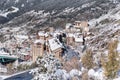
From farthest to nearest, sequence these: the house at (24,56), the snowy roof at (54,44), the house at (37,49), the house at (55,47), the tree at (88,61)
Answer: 1. the house at (24,56)
2. the house at (37,49)
3. the snowy roof at (54,44)
4. the house at (55,47)
5. the tree at (88,61)

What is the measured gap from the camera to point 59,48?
14288cm

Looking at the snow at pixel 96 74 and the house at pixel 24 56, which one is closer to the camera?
the snow at pixel 96 74

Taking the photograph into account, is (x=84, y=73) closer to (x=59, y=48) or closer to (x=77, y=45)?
(x=59, y=48)

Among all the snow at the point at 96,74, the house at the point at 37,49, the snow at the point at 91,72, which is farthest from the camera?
the house at the point at 37,49

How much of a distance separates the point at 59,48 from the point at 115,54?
63519mm

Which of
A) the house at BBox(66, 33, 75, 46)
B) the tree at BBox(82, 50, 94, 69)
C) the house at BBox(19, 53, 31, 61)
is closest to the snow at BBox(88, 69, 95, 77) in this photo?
the tree at BBox(82, 50, 94, 69)

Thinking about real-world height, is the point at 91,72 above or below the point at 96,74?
above

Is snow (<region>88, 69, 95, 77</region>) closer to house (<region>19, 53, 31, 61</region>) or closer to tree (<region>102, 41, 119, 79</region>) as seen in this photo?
tree (<region>102, 41, 119, 79</region>)

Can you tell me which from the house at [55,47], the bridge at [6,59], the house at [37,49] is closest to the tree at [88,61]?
the house at [55,47]

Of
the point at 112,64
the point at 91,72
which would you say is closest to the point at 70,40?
the point at 91,72

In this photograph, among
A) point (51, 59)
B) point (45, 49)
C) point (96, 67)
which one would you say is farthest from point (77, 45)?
point (51, 59)

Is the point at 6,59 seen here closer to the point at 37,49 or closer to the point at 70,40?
the point at 37,49

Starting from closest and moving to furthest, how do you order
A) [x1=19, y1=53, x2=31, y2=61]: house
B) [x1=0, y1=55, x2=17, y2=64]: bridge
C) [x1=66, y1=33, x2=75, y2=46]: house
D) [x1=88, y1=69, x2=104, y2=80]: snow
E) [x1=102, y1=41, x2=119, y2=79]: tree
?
[x1=102, y1=41, x2=119, y2=79]: tree < [x1=88, y1=69, x2=104, y2=80]: snow < [x1=0, y1=55, x2=17, y2=64]: bridge < [x1=19, y1=53, x2=31, y2=61]: house < [x1=66, y1=33, x2=75, y2=46]: house

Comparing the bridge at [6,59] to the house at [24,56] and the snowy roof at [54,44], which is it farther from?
the snowy roof at [54,44]
